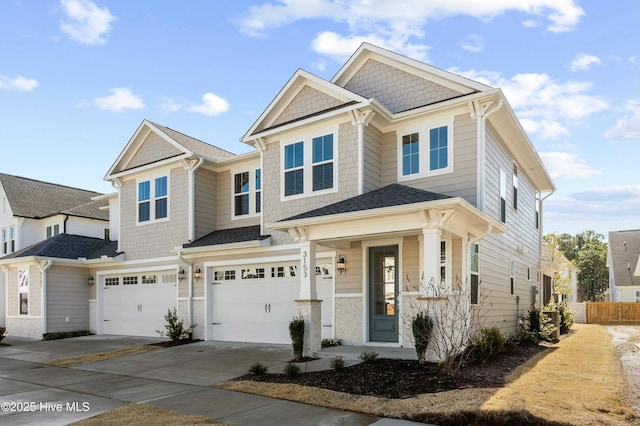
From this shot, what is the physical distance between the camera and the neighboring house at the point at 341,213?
11.4 m

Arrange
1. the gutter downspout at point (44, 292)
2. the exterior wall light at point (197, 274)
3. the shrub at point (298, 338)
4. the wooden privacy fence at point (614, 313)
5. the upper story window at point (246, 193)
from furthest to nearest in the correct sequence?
the wooden privacy fence at point (614, 313) < the gutter downspout at point (44, 292) < the upper story window at point (246, 193) < the exterior wall light at point (197, 274) < the shrub at point (298, 338)

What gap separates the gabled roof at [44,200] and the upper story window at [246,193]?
36.9 ft

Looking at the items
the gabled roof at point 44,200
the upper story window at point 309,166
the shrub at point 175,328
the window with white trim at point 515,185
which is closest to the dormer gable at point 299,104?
the upper story window at point 309,166

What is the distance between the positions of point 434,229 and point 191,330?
31.7 ft

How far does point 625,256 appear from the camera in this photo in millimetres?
38469

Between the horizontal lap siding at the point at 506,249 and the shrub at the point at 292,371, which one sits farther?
the horizontal lap siding at the point at 506,249

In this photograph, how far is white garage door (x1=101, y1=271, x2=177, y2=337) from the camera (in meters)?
17.5

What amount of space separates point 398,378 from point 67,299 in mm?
15537

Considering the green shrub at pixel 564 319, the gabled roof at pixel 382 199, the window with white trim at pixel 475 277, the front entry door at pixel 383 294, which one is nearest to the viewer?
the gabled roof at pixel 382 199

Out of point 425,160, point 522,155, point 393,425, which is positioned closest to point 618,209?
point 522,155

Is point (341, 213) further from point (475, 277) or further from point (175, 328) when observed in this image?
point (175, 328)

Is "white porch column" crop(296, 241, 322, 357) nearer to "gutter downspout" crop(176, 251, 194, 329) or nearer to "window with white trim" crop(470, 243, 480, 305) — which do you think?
"window with white trim" crop(470, 243, 480, 305)

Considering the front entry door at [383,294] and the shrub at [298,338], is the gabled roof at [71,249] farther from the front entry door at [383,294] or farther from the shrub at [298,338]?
the front entry door at [383,294]

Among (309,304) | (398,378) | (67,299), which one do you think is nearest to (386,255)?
(309,304)
